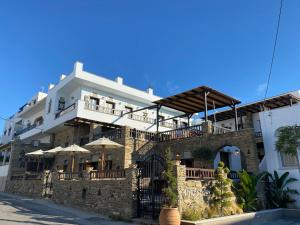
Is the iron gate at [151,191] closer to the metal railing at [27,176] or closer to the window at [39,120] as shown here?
the metal railing at [27,176]

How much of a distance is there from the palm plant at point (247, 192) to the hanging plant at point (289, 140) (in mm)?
2131

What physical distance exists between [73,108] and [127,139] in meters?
6.51

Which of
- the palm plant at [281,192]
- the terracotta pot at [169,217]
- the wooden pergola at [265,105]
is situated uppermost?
the wooden pergola at [265,105]

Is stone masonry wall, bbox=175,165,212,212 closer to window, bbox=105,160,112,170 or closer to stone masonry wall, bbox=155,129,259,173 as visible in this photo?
stone masonry wall, bbox=155,129,259,173

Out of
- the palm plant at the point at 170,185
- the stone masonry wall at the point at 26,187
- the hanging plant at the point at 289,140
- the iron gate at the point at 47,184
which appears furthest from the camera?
the stone masonry wall at the point at 26,187

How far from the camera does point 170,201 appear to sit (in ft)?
32.2

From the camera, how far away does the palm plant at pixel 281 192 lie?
13758mm

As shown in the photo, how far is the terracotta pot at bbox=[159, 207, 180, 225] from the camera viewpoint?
29.4 ft

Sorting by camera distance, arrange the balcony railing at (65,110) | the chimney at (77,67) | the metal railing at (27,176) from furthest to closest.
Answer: the chimney at (77,67)
the balcony railing at (65,110)
the metal railing at (27,176)

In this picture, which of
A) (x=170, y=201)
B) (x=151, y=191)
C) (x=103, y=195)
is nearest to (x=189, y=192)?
(x=170, y=201)

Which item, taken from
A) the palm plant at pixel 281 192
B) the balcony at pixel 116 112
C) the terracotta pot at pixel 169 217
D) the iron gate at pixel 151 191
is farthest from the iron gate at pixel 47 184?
the palm plant at pixel 281 192

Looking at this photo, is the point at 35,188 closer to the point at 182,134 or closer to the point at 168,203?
the point at 182,134

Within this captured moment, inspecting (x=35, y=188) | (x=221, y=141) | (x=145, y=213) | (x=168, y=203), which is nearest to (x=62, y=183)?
(x=35, y=188)

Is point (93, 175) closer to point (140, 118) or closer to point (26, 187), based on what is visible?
point (26, 187)
